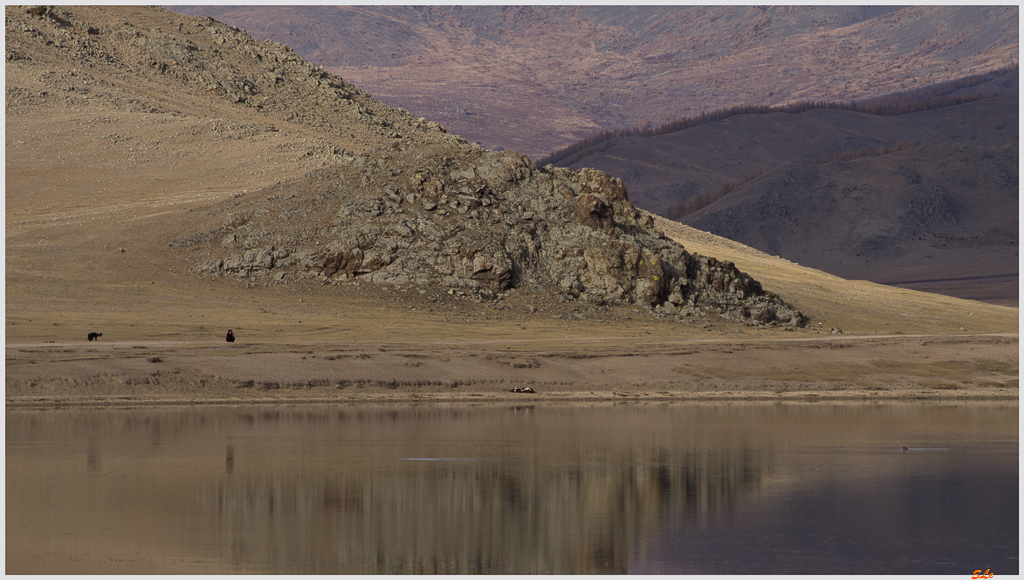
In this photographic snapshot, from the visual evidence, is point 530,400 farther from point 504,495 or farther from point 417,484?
point 504,495

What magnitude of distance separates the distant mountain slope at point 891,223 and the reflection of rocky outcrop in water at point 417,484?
131 meters

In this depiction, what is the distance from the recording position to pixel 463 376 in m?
39.3

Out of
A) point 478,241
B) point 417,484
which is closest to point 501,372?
point 478,241

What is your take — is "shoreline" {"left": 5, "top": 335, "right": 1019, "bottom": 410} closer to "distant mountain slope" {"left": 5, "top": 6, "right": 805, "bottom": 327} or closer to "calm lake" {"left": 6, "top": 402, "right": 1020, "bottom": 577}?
"calm lake" {"left": 6, "top": 402, "right": 1020, "bottom": 577}

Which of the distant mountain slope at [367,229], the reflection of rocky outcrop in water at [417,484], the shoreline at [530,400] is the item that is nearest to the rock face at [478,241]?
the distant mountain slope at [367,229]

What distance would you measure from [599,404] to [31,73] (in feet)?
259

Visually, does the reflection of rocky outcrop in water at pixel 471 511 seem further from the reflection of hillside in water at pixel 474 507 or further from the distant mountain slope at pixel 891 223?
the distant mountain slope at pixel 891 223

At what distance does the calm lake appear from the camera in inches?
617

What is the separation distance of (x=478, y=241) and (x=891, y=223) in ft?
447

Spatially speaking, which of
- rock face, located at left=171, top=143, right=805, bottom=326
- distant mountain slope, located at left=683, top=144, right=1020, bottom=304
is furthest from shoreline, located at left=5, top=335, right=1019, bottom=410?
distant mountain slope, located at left=683, top=144, right=1020, bottom=304

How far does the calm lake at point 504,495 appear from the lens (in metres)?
15.7

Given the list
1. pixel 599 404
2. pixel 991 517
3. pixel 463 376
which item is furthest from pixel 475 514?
pixel 463 376

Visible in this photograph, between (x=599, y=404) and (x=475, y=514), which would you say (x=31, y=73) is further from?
(x=475, y=514)

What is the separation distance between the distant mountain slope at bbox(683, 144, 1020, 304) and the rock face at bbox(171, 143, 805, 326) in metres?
98.8
